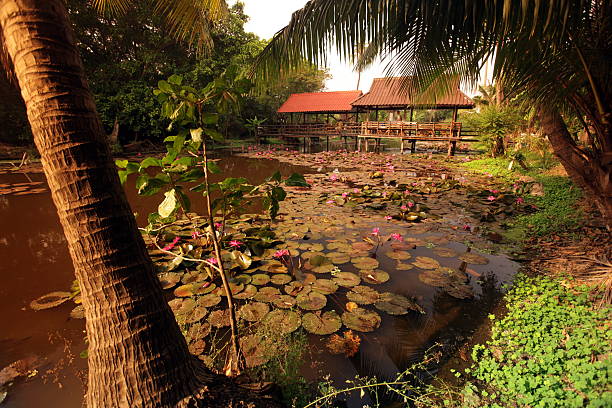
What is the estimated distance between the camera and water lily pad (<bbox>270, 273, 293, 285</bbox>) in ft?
10.3

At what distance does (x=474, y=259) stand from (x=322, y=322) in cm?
237

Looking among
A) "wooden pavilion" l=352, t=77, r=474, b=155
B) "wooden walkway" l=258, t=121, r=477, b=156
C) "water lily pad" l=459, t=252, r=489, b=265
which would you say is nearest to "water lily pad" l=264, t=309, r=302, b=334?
"water lily pad" l=459, t=252, r=489, b=265

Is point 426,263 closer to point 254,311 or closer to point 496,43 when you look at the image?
point 254,311

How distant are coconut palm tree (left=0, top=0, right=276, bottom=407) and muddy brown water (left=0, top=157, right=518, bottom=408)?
3.84ft

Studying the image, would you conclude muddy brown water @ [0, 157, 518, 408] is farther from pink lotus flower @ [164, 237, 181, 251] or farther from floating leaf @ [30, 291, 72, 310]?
pink lotus flower @ [164, 237, 181, 251]

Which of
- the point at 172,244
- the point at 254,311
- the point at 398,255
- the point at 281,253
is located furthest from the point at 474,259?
the point at 172,244

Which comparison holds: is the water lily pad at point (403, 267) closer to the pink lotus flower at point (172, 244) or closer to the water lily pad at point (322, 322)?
the water lily pad at point (322, 322)

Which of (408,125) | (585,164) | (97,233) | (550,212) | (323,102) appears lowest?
(550,212)

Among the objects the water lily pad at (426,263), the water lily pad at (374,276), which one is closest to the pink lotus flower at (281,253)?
the water lily pad at (374,276)

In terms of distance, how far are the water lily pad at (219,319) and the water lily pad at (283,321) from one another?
366 millimetres

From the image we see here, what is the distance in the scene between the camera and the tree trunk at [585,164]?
2592mm

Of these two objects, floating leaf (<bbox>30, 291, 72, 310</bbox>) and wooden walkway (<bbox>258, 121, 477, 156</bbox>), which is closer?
floating leaf (<bbox>30, 291, 72, 310</bbox>)

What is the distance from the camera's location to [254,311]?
264 cm

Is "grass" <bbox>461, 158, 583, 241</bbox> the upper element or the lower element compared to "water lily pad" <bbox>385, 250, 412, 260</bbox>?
upper
